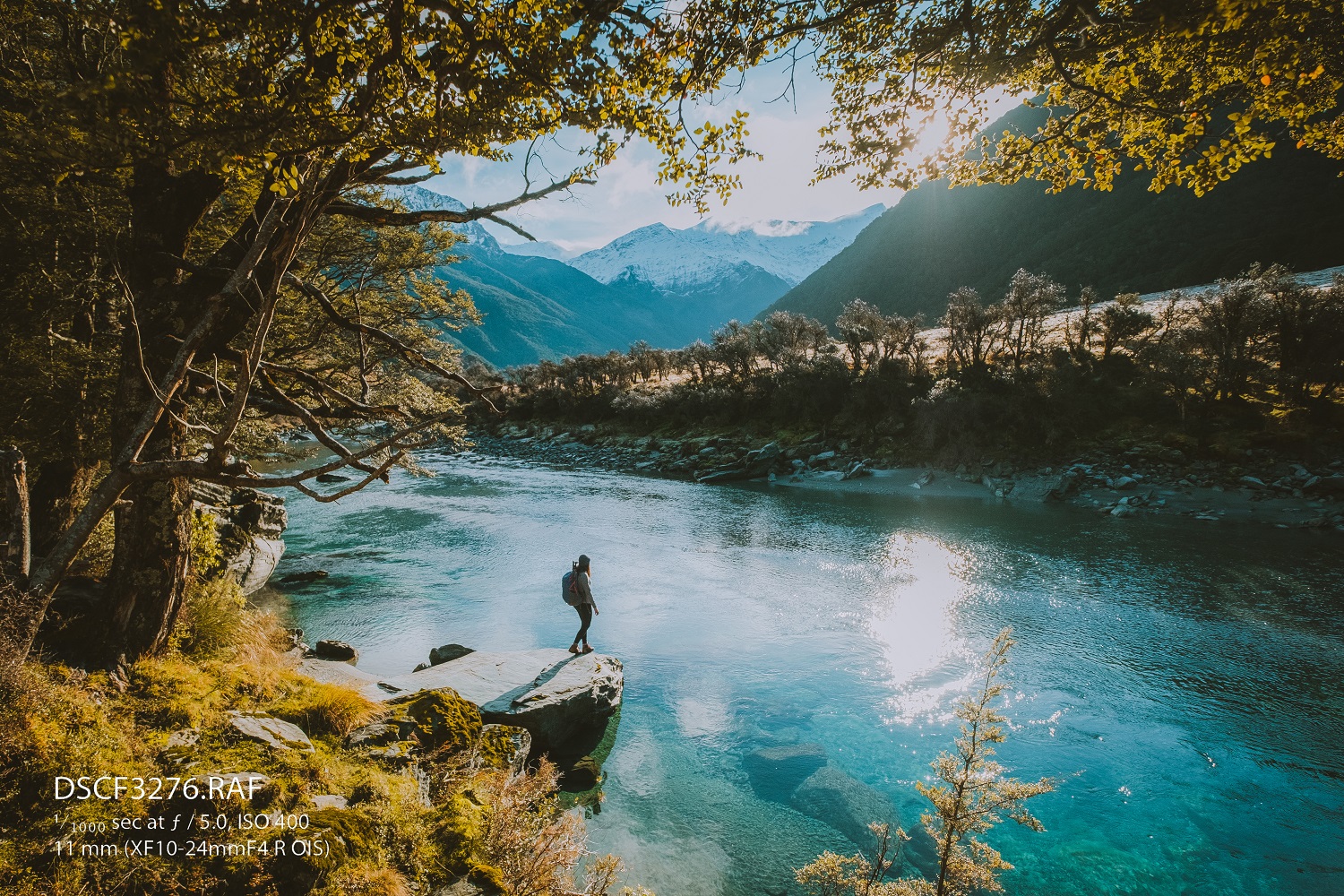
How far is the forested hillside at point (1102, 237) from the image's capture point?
261ft

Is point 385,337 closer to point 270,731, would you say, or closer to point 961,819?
point 270,731

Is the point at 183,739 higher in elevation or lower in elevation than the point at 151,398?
lower

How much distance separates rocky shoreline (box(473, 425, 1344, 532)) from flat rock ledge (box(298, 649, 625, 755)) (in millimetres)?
29401

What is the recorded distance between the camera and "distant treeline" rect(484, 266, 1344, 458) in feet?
105

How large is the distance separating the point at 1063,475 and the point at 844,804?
3261 cm

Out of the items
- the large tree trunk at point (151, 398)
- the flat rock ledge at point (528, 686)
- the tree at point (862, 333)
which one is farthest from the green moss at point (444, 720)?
the tree at point (862, 333)

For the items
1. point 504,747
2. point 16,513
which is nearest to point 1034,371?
point 504,747

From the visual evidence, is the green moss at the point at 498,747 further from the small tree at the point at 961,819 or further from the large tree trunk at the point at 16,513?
the large tree trunk at the point at 16,513

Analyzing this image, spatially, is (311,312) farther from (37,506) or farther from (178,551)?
(178,551)

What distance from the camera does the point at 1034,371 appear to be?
40375 millimetres

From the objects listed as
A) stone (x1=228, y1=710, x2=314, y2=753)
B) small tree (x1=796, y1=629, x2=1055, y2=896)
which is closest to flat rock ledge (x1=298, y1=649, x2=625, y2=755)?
stone (x1=228, y1=710, x2=314, y2=753)

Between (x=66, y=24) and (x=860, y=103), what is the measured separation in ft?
28.8

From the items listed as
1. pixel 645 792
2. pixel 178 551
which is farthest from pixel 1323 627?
pixel 178 551

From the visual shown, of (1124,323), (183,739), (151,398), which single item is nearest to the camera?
(183,739)
